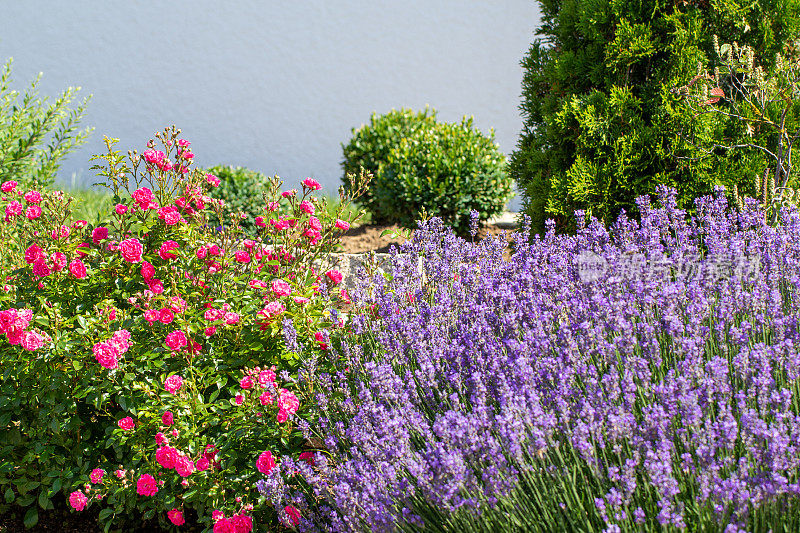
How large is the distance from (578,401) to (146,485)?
2.01 m

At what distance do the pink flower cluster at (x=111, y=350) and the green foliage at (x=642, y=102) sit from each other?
140 inches

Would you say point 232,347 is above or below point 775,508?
above

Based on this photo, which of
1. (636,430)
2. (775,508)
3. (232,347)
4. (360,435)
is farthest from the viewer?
(232,347)

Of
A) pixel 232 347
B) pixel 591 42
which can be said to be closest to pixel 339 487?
pixel 232 347

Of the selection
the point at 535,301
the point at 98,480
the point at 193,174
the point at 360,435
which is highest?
the point at 193,174

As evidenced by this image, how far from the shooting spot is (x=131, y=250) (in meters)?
3.21

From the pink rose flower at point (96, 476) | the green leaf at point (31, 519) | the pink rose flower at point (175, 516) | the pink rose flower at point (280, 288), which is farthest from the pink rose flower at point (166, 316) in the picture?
the green leaf at point (31, 519)

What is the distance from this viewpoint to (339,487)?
7.09 ft

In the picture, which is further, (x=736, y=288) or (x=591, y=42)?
(x=591, y=42)

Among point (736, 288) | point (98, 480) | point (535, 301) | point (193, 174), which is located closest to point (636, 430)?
point (535, 301)

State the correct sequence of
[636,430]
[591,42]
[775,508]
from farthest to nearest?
[591,42], [636,430], [775,508]

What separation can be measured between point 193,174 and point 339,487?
2.19m

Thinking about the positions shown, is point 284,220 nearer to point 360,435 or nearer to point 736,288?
point 360,435

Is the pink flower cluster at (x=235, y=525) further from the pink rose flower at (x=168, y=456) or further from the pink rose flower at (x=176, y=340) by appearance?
the pink rose flower at (x=176, y=340)
